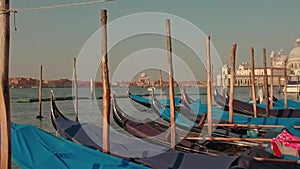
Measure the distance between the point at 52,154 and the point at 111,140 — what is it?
4.20 ft

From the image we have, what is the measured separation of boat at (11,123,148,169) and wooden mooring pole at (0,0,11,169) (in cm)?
109

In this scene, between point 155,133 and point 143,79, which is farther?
point 143,79

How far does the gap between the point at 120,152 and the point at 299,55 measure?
69420 millimetres

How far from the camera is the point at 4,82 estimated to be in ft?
10.9

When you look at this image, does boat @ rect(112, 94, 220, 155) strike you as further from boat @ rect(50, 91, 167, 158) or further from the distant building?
the distant building

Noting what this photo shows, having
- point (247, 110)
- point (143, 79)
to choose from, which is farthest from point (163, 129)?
point (247, 110)

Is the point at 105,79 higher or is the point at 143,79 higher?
the point at 143,79

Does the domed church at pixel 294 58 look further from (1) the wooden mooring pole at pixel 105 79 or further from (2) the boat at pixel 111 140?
(1) the wooden mooring pole at pixel 105 79

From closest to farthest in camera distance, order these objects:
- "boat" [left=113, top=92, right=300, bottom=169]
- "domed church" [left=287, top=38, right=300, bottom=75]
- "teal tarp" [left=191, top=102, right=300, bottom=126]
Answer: "boat" [left=113, top=92, right=300, bottom=169] → "teal tarp" [left=191, top=102, right=300, bottom=126] → "domed church" [left=287, top=38, right=300, bottom=75]

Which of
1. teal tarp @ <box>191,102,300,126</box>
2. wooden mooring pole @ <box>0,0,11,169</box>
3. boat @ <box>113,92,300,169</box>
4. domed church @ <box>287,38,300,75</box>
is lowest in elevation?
boat @ <box>113,92,300,169</box>

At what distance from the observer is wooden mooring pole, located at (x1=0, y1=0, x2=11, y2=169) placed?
130 inches

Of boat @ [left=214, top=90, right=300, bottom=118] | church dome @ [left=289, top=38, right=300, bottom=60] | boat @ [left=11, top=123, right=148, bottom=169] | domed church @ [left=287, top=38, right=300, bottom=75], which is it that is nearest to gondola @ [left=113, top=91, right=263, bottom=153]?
boat @ [left=11, top=123, right=148, bottom=169]

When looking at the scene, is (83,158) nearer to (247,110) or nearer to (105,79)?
(105,79)

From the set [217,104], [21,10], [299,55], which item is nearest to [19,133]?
[21,10]
